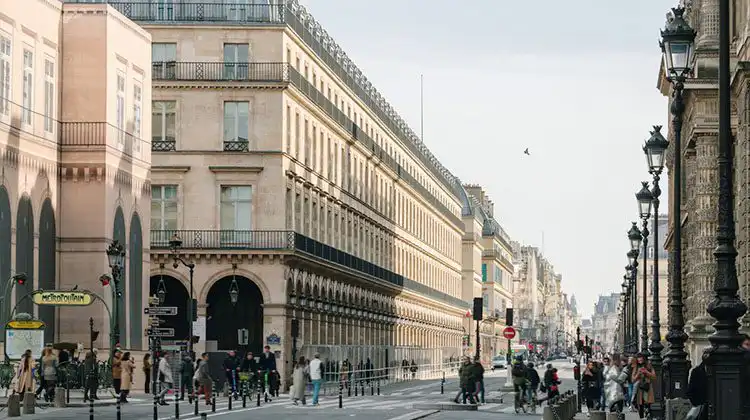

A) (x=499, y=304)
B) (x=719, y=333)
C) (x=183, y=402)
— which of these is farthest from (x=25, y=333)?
(x=499, y=304)

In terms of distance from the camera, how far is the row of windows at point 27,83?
53.3 metres

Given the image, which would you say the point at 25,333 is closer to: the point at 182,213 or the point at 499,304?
the point at 182,213

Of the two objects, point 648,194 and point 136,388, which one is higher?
point 648,194

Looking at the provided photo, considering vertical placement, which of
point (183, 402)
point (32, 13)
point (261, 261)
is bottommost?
point (183, 402)

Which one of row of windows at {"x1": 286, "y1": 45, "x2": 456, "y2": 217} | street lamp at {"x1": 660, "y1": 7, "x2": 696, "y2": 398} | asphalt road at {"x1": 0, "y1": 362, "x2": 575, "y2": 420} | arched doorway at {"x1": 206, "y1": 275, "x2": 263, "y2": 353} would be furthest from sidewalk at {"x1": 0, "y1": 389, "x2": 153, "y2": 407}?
row of windows at {"x1": 286, "y1": 45, "x2": 456, "y2": 217}

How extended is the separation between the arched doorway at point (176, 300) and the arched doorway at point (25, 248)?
1930 cm

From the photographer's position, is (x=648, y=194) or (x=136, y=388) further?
(x=136, y=388)

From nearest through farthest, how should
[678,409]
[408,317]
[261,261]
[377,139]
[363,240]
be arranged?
1. [678,409]
2. [261,261]
3. [363,240]
4. [377,139]
5. [408,317]

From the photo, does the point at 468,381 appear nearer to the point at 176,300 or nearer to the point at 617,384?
the point at 617,384

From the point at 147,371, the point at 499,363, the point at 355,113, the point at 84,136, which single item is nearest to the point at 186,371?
the point at 147,371

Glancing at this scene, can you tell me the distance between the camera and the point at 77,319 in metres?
60.7

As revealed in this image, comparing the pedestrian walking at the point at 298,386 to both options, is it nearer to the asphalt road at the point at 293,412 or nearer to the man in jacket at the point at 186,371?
the asphalt road at the point at 293,412

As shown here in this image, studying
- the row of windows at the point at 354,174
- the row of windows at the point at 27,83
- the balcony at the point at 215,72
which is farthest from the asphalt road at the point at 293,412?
the row of windows at the point at 354,174

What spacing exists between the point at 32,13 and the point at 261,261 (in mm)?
22395
